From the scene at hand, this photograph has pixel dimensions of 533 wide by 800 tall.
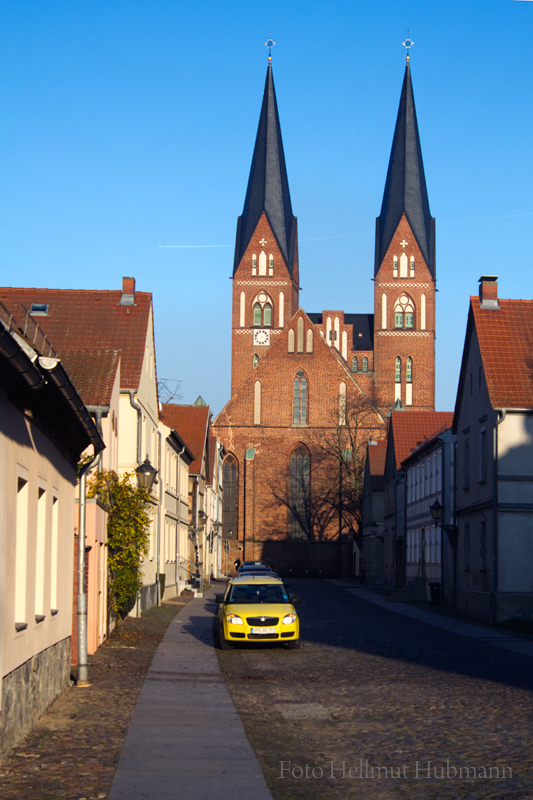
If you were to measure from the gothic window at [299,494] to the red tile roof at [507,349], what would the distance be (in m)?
39.1

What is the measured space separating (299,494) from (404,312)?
25.7m

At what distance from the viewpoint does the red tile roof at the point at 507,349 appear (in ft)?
86.4

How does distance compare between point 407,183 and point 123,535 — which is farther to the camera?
point 407,183

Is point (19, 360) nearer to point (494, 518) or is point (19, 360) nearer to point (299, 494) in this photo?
point (494, 518)

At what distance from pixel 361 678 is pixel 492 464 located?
43.7 ft

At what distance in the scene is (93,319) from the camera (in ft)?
91.9

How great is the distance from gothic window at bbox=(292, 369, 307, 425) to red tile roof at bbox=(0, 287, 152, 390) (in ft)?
130

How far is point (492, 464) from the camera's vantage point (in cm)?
2608

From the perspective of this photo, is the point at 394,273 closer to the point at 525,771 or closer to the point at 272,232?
the point at 272,232

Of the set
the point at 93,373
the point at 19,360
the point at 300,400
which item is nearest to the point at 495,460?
the point at 93,373

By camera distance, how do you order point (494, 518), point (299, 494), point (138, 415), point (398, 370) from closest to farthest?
point (138, 415)
point (494, 518)
point (299, 494)
point (398, 370)

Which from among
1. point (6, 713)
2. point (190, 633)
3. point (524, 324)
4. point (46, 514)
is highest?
point (524, 324)

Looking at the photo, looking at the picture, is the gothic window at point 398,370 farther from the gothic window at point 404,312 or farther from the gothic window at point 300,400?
the gothic window at point 300,400

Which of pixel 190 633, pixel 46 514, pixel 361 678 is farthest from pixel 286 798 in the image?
pixel 190 633
